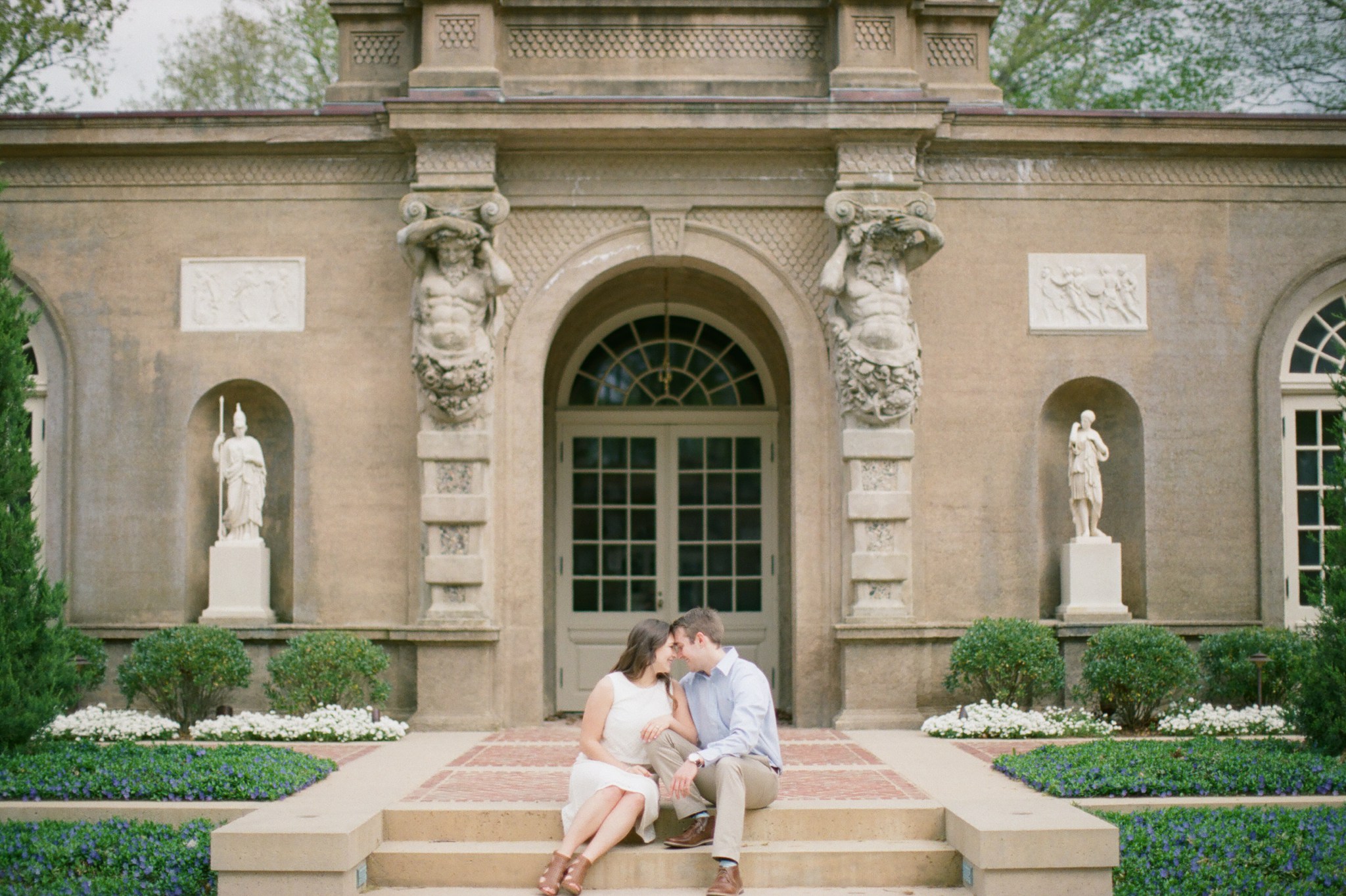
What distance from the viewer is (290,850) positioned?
7.12 m

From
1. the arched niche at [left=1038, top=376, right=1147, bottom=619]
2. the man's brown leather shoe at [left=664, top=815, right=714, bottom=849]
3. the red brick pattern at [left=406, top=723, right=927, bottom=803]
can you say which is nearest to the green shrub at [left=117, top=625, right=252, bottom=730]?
Answer: the red brick pattern at [left=406, top=723, right=927, bottom=803]

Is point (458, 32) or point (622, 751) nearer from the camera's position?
point (622, 751)

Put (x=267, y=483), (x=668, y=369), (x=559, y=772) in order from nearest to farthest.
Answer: (x=559, y=772) < (x=267, y=483) < (x=668, y=369)

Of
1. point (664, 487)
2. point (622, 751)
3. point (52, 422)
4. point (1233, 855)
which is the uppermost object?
point (52, 422)

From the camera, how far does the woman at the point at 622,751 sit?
Result: 7246mm

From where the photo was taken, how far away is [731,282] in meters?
13.0

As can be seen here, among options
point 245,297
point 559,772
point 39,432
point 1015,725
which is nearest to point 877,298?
point 1015,725

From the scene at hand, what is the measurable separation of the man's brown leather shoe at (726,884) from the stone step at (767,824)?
777 mm

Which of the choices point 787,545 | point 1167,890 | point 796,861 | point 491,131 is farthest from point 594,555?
point 1167,890

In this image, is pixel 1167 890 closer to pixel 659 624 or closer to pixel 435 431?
pixel 659 624

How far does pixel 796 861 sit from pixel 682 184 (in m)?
6.88

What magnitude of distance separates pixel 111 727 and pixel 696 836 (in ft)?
20.4

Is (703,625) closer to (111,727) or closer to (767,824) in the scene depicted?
(767,824)

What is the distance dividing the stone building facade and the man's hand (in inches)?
194
